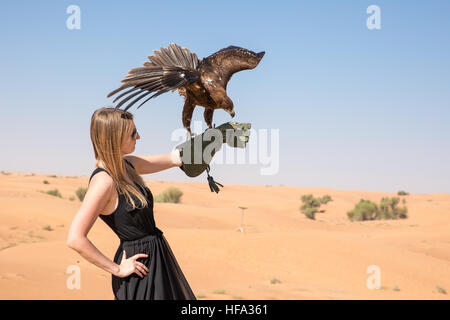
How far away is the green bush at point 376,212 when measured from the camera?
86.0ft

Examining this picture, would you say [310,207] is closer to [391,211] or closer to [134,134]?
[391,211]

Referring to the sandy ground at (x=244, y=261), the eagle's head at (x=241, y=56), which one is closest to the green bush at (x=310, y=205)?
the sandy ground at (x=244, y=261)

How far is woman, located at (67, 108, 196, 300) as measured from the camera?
2072 millimetres

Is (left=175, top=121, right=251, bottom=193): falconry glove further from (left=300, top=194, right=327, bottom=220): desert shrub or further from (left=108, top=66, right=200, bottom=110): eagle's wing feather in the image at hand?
(left=300, top=194, right=327, bottom=220): desert shrub

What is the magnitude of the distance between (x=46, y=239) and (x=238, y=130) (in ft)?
40.4

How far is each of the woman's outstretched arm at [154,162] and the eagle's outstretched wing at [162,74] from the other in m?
0.39

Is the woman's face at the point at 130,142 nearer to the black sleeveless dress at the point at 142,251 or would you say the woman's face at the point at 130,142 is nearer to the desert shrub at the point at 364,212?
the black sleeveless dress at the point at 142,251

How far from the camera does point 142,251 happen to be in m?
2.16

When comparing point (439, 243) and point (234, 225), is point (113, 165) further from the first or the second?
point (234, 225)

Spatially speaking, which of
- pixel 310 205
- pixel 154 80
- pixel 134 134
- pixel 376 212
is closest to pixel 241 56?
pixel 154 80

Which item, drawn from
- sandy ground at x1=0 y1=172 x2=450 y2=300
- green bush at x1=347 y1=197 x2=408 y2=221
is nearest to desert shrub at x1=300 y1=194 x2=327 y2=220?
green bush at x1=347 y1=197 x2=408 y2=221
